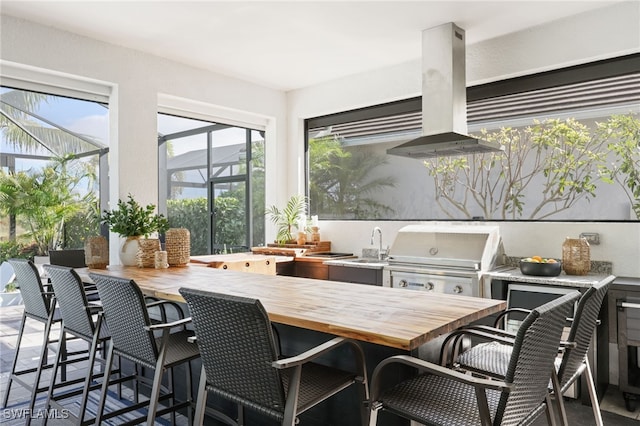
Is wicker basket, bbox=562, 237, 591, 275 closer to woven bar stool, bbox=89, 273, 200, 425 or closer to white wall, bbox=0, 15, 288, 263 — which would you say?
woven bar stool, bbox=89, 273, 200, 425

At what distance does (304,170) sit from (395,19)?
2.32m

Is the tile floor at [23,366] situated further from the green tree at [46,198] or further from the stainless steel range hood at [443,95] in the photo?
the stainless steel range hood at [443,95]

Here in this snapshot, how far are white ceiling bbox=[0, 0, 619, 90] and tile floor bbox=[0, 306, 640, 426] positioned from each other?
2.47 m

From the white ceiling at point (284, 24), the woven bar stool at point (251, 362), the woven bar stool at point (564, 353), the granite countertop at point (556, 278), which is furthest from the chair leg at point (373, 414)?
the white ceiling at point (284, 24)

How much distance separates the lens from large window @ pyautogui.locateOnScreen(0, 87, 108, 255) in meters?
3.59

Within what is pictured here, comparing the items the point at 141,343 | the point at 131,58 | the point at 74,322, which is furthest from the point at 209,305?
the point at 131,58

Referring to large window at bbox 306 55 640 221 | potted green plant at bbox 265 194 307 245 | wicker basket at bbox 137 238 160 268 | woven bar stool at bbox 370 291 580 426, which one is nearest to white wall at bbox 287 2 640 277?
large window at bbox 306 55 640 221

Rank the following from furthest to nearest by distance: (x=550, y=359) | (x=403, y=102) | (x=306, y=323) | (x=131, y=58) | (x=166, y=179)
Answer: (x=166, y=179), (x=403, y=102), (x=131, y=58), (x=306, y=323), (x=550, y=359)

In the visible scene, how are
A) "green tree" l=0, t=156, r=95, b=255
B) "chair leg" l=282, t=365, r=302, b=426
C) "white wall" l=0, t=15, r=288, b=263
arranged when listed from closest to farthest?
1. "chair leg" l=282, t=365, r=302, b=426
2. "white wall" l=0, t=15, r=288, b=263
3. "green tree" l=0, t=156, r=95, b=255

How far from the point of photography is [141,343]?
1.88m

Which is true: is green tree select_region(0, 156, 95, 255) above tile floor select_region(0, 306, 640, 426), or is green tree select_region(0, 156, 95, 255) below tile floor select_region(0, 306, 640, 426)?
above

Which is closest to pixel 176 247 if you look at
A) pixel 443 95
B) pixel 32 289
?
pixel 32 289

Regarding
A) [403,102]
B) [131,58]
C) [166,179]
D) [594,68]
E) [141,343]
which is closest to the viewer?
[141,343]

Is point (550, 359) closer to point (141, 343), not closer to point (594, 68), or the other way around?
point (141, 343)
